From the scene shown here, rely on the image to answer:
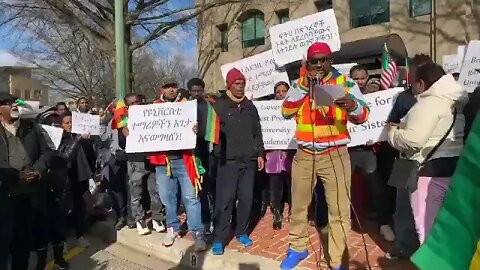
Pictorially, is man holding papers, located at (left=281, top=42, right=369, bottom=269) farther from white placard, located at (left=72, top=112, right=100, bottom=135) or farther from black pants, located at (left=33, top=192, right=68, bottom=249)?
white placard, located at (left=72, top=112, right=100, bottom=135)

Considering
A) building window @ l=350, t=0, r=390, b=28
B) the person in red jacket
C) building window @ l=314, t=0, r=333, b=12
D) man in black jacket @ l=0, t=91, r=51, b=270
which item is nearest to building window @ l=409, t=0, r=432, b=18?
building window @ l=350, t=0, r=390, b=28

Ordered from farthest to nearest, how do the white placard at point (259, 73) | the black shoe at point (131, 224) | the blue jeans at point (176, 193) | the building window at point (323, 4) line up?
the building window at point (323, 4) < the white placard at point (259, 73) < the black shoe at point (131, 224) < the blue jeans at point (176, 193)

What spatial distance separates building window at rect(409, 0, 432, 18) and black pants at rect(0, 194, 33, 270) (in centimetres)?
1475

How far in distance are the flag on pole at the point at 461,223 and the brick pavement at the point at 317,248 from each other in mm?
2985

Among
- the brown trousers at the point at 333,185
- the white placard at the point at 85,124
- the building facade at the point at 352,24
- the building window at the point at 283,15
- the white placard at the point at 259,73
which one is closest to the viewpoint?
the brown trousers at the point at 333,185

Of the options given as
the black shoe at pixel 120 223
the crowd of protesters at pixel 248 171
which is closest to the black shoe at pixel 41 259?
the crowd of protesters at pixel 248 171

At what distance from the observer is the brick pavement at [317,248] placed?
462 centimetres

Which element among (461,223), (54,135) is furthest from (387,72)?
(461,223)

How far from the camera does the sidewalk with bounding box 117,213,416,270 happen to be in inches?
185

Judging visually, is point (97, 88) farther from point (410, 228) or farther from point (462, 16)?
point (410, 228)

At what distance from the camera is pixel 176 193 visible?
5.70 metres

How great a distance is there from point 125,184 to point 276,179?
2.20m

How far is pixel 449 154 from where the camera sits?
12.4ft

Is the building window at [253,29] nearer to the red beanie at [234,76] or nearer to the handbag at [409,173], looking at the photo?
the red beanie at [234,76]
